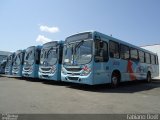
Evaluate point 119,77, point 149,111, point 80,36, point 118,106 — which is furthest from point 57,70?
point 149,111

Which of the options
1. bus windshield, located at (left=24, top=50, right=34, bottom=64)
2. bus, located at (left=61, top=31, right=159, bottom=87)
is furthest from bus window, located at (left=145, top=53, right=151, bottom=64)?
bus windshield, located at (left=24, top=50, right=34, bottom=64)

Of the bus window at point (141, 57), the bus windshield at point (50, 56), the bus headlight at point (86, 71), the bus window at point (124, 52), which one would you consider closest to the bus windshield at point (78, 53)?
the bus headlight at point (86, 71)

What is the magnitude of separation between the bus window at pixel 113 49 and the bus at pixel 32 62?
6.88 m

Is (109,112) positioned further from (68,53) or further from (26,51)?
(26,51)

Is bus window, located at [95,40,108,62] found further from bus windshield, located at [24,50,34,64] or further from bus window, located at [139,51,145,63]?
bus windshield, located at [24,50,34,64]

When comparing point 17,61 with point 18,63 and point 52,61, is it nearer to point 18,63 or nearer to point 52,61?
point 18,63

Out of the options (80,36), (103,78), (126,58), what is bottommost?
(103,78)

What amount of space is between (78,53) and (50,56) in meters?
3.78

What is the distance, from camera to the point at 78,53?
11391 mm

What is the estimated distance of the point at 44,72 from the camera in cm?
1447

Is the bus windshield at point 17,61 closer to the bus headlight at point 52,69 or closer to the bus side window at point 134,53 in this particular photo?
the bus headlight at point 52,69

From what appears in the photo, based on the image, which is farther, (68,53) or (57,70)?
(57,70)

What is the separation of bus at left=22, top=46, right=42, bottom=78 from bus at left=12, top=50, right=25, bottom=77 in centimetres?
125

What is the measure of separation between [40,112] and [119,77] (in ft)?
27.6
